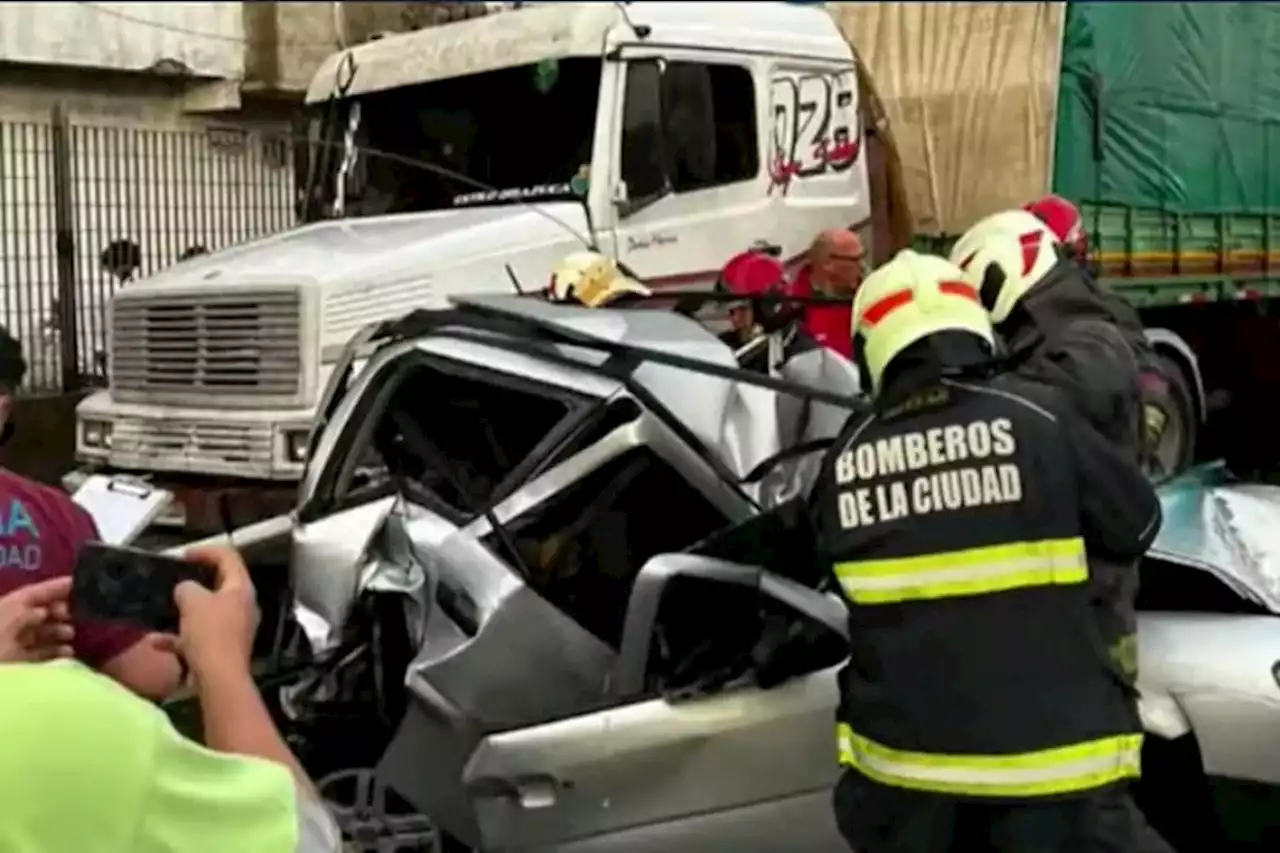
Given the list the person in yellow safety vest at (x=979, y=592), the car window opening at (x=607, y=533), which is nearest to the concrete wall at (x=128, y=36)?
the car window opening at (x=607, y=533)

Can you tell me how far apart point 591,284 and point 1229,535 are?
2.91 meters

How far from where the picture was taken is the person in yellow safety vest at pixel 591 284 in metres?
6.60

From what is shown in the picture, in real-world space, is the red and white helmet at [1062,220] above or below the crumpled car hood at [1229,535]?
above

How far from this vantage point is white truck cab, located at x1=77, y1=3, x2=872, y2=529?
7.84 m

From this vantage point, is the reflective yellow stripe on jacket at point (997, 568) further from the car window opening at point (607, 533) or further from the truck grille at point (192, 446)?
the truck grille at point (192, 446)

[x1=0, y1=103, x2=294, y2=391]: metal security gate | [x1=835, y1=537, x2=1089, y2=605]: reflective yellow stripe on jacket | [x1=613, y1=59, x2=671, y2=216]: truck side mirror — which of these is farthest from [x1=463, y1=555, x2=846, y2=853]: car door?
[x1=0, y1=103, x2=294, y2=391]: metal security gate

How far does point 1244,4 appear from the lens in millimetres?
11070

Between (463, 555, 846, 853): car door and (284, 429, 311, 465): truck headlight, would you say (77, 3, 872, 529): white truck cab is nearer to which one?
(284, 429, 311, 465): truck headlight

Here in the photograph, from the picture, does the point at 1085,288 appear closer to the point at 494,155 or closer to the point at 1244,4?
the point at 494,155

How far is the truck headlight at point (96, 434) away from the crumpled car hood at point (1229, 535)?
216 inches

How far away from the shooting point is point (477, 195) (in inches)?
340

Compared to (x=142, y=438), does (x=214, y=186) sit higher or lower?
higher

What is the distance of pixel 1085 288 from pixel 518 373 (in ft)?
4.69

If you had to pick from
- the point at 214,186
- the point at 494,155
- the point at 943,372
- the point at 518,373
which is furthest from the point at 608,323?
the point at 214,186
